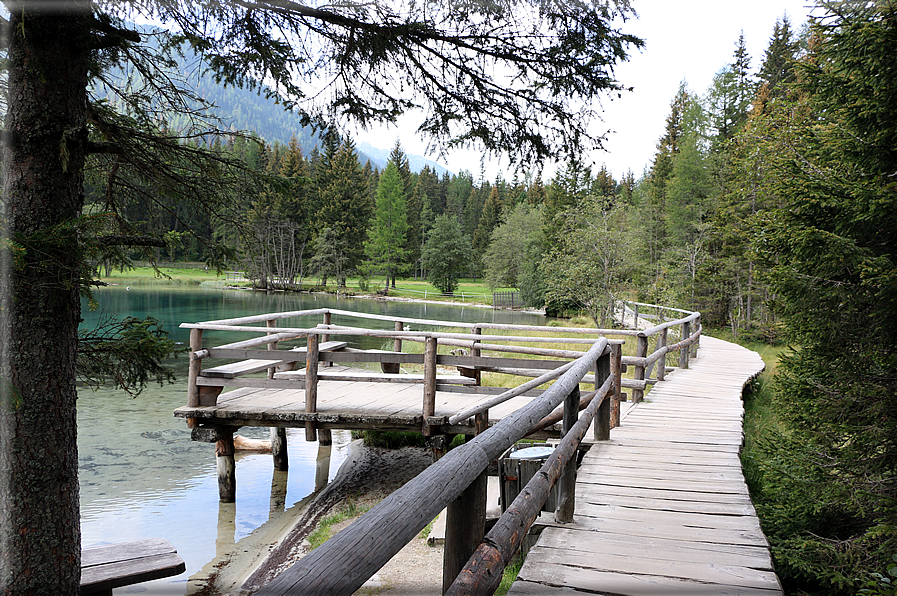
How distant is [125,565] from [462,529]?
3.02 meters

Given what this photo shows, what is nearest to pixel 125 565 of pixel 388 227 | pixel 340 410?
pixel 340 410

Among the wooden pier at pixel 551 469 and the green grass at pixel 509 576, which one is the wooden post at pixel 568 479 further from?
the green grass at pixel 509 576

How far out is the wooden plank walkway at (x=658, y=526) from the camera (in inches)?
112

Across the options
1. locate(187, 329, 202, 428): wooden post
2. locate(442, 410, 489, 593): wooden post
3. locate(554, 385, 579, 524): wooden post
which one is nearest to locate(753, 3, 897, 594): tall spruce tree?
locate(554, 385, 579, 524): wooden post

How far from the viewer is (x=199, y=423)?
773cm

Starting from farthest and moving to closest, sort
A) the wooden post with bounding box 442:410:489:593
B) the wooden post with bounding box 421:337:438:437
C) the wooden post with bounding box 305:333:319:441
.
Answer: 1. the wooden post with bounding box 305:333:319:441
2. the wooden post with bounding box 421:337:438:437
3. the wooden post with bounding box 442:410:489:593

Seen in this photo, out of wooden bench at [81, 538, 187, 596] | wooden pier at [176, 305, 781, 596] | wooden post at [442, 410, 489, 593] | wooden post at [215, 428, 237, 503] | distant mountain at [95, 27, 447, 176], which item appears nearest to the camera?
wooden pier at [176, 305, 781, 596]

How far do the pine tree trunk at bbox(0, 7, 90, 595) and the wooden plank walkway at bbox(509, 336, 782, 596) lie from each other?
2758 millimetres

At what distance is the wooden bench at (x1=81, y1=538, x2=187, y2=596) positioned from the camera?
3521 mm

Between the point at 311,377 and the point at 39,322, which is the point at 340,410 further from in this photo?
the point at 39,322

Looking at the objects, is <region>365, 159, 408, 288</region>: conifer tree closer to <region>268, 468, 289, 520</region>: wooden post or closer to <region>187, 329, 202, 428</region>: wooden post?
<region>268, 468, 289, 520</region>: wooden post

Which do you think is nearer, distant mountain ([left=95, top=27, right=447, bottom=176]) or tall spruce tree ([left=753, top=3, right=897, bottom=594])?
tall spruce tree ([left=753, top=3, right=897, bottom=594])

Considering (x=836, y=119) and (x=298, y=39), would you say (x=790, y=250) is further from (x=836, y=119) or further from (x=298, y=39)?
(x=298, y=39)

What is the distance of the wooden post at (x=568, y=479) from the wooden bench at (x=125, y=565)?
249 centimetres
